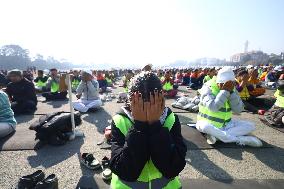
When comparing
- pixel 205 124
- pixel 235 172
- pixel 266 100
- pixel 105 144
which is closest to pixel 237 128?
pixel 205 124

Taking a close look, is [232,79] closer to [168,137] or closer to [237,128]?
[237,128]

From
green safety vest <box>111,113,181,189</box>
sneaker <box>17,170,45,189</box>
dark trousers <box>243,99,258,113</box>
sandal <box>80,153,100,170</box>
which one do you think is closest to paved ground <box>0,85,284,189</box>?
sandal <box>80,153,100,170</box>

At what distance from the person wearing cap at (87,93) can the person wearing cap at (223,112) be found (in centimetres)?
494

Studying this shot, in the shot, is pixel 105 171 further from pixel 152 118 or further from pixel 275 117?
pixel 275 117

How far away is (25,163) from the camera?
4.93m

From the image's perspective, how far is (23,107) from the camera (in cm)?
955

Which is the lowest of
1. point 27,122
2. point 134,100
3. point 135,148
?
point 27,122

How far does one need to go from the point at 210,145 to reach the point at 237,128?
754 mm

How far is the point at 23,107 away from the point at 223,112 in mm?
7052

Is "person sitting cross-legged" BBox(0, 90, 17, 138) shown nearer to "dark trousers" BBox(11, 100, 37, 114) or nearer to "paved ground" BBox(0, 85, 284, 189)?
"paved ground" BBox(0, 85, 284, 189)

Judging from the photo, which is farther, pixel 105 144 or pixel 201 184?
pixel 105 144

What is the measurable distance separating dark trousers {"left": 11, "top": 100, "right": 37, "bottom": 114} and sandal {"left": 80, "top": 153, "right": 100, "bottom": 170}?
558 centimetres

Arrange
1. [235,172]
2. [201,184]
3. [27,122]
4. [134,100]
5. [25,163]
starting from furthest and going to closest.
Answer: [27,122]
[25,163]
[235,172]
[201,184]
[134,100]

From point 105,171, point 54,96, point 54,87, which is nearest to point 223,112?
point 105,171
